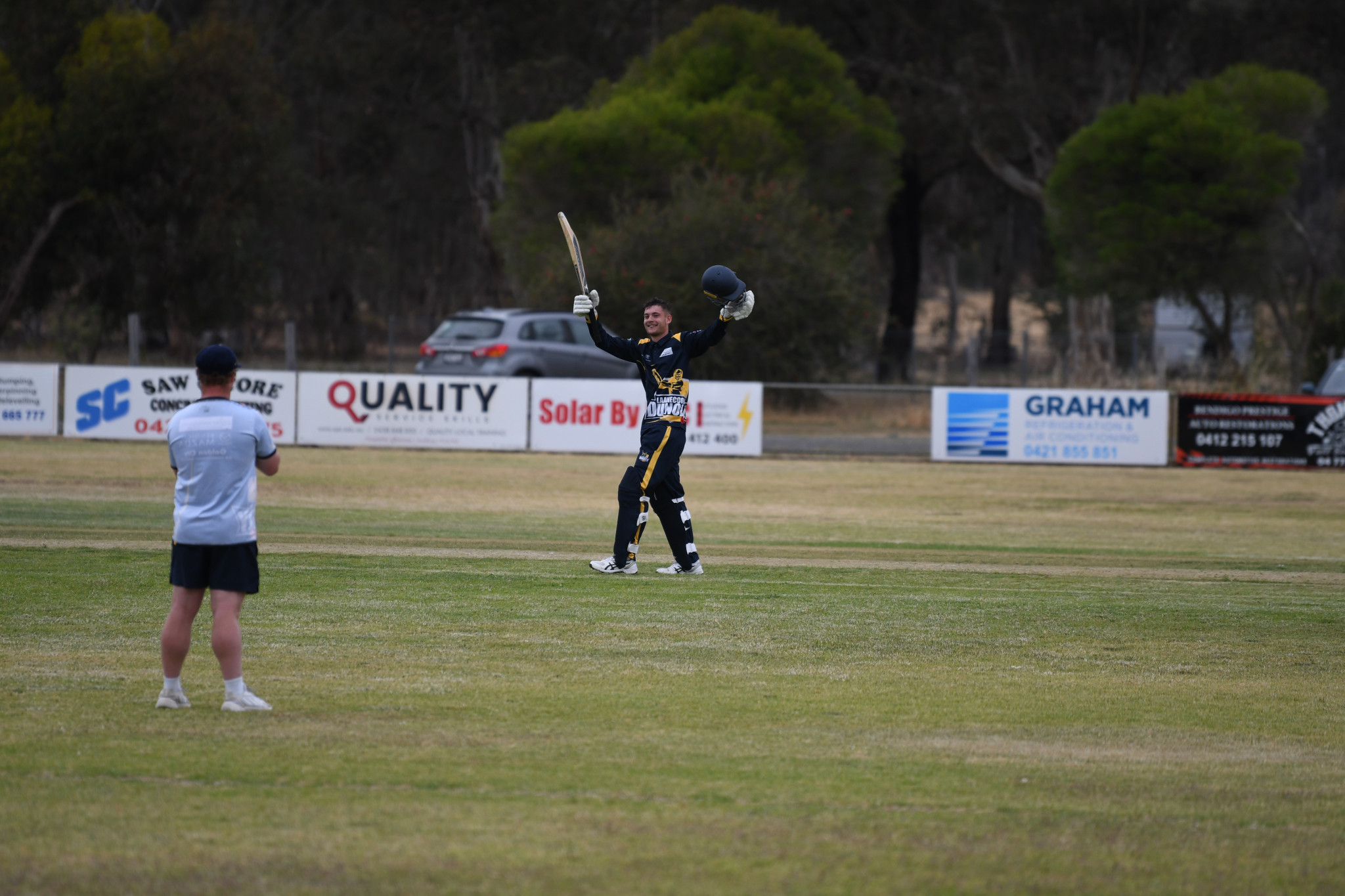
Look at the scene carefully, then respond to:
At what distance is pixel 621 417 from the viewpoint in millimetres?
24969

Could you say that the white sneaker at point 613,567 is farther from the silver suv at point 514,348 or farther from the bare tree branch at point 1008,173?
the bare tree branch at point 1008,173

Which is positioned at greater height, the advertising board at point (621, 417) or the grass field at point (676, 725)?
the advertising board at point (621, 417)

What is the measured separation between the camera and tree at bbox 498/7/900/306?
130 feet

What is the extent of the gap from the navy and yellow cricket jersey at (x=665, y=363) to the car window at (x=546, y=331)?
16775 mm

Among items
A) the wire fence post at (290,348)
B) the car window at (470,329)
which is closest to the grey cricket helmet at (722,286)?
the car window at (470,329)

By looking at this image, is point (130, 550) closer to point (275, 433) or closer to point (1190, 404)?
point (275, 433)

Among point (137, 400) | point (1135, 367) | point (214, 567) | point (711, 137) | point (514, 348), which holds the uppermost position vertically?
point (711, 137)

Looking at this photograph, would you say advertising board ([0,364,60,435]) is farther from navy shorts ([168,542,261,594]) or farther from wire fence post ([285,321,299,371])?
navy shorts ([168,542,261,594])

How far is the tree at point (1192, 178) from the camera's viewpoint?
38250mm

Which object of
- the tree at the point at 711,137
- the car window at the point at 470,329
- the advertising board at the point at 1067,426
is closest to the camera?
the advertising board at the point at 1067,426

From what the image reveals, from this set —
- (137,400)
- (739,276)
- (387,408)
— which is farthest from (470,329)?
(739,276)

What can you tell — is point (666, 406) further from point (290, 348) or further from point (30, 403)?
point (290, 348)

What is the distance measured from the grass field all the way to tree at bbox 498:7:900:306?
1037 inches

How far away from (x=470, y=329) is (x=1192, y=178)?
68.4 feet
